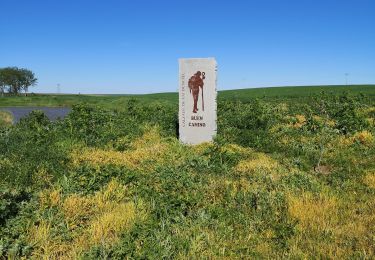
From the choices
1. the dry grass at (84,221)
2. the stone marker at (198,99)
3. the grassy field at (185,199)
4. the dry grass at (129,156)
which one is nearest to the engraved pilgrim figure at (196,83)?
the stone marker at (198,99)

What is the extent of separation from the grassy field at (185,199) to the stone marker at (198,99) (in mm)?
793

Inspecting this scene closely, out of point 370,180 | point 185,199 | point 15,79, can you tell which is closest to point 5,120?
point 185,199

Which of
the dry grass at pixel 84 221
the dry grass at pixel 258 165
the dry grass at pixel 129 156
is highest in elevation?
the dry grass at pixel 129 156

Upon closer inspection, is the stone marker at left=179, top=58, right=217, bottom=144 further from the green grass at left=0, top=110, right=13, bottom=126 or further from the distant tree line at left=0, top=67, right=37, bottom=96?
the distant tree line at left=0, top=67, right=37, bottom=96

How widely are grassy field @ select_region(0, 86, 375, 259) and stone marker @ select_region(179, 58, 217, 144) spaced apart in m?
0.79

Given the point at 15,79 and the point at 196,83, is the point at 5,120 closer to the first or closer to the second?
the point at 196,83

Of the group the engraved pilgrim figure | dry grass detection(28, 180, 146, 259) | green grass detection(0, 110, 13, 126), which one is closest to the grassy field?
dry grass detection(28, 180, 146, 259)

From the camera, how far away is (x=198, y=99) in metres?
13.1

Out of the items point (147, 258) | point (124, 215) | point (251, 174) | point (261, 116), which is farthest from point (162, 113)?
point (147, 258)

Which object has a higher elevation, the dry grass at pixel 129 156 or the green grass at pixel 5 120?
the dry grass at pixel 129 156

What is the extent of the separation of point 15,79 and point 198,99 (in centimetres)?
10661

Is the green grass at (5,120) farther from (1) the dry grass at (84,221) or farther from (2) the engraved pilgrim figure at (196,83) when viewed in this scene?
(1) the dry grass at (84,221)

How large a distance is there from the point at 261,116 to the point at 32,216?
10474 millimetres

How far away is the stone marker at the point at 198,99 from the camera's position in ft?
42.3
